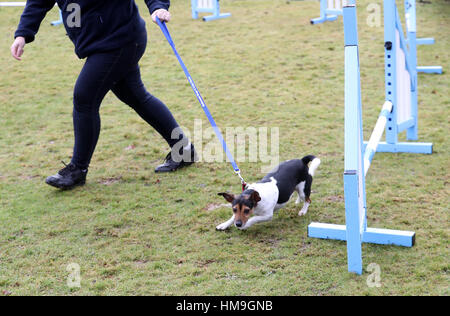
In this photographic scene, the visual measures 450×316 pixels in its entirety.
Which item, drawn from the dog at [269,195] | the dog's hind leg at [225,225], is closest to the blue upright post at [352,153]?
the dog at [269,195]

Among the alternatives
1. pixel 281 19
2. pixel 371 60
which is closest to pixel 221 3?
pixel 281 19

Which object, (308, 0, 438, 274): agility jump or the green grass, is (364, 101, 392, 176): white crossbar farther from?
the green grass

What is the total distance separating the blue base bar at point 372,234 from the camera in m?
2.99

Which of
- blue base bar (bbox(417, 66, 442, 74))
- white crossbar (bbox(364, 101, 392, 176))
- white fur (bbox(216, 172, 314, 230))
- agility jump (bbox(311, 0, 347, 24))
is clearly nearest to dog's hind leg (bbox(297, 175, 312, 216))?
white fur (bbox(216, 172, 314, 230))

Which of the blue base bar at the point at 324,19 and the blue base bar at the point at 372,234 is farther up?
the blue base bar at the point at 324,19

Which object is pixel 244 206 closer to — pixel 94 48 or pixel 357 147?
pixel 357 147

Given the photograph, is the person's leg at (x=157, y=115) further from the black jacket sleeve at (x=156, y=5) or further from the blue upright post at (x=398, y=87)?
the blue upright post at (x=398, y=87)

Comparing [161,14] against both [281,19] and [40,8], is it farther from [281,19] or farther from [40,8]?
[281,19]

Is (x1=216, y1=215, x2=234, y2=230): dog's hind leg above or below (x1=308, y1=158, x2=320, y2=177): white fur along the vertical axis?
below

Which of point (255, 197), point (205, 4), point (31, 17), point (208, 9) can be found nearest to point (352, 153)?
point (255, 197)

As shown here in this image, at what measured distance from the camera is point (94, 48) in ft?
12.1

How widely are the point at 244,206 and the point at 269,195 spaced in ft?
0.62

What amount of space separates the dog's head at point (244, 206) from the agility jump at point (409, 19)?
3.80 ft

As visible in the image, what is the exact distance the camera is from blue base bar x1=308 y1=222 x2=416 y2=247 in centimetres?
299
